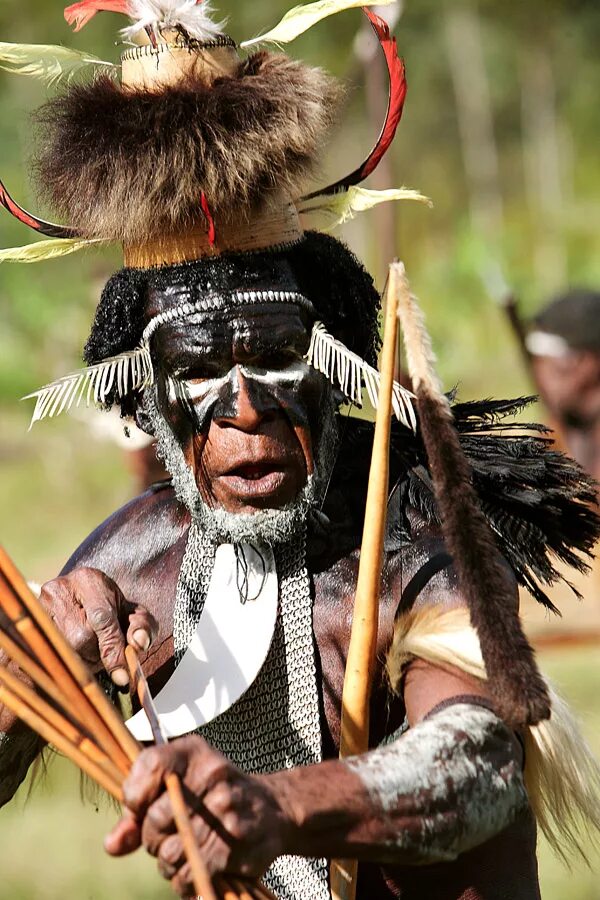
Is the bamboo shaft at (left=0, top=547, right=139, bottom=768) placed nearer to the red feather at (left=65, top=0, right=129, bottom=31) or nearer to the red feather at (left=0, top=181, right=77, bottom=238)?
the red feather at (left=0, top=181, right=77, bottom=238)

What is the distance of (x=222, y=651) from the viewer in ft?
10.9

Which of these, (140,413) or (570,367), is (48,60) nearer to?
(140,413)

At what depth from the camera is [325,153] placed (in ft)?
11.1

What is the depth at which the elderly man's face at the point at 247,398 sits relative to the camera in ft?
10.6

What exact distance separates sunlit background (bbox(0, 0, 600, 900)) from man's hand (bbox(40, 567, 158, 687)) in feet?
2.87

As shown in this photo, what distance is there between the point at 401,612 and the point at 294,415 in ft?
1.55

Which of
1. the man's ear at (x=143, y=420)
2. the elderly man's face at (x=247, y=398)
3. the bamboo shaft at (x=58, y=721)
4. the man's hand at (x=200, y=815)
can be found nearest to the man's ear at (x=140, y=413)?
the man's ear at (x=143, y=420)

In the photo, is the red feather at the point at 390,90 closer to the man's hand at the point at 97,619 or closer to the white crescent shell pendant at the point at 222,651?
the white crescent shell pendant at the point at 222,651

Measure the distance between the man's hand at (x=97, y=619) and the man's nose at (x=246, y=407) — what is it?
42 centimetres

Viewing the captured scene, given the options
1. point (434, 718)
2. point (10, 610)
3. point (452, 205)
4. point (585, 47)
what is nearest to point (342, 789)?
point (434, 718)

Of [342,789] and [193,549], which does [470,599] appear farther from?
[193,549]

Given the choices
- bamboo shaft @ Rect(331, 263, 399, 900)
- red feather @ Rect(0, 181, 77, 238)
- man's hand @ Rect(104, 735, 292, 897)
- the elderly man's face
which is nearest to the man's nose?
the elderly man's face

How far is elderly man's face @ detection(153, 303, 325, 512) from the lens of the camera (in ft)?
10.6

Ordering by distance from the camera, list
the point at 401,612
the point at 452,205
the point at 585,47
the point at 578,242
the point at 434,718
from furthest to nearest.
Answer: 1. the point at 585,47
2. the point at 452,205
3. the point at 578,242
4. the point at 401,612
5. the point at 434,718
